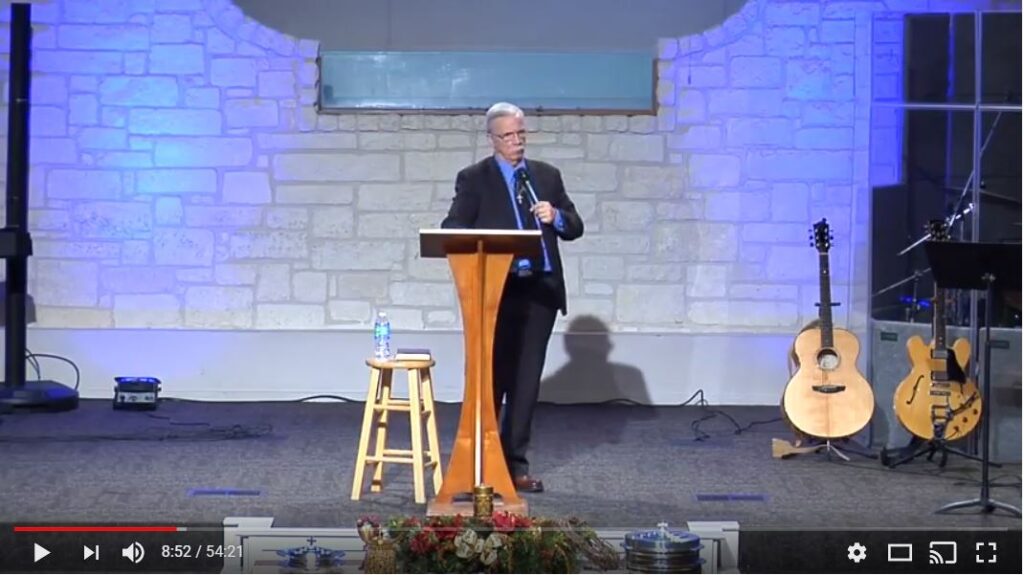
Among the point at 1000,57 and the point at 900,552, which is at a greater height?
the point at 1000,57

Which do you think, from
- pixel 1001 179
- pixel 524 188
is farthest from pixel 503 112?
pixel 1001 179

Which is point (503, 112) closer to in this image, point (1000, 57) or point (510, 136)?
point (510, 136)

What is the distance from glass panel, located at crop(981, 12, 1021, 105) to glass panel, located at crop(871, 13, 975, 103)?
0.07m

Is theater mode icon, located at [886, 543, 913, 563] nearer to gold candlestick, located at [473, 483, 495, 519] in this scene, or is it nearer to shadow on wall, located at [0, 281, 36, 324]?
gold candlestick, located at [473, 483, 495, 519]

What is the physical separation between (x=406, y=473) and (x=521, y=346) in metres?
0.89

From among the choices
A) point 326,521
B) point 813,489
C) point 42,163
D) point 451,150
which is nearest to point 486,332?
point 326,521

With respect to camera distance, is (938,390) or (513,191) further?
(938,390)

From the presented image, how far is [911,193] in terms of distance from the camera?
743cm

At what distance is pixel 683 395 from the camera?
8.66 meters

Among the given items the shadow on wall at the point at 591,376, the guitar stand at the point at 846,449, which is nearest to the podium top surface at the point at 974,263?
the guitar stand at the point at 846,449

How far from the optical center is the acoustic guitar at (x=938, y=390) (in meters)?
6.63

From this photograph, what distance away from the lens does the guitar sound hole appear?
23.0 feet

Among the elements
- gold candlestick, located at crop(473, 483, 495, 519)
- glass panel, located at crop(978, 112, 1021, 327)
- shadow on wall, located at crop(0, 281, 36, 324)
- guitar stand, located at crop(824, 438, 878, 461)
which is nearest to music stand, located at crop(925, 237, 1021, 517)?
guitar stand, located at crop(824, 438, 878, 461)

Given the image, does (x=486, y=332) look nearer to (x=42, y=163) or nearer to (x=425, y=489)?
(x=425, y=489)
